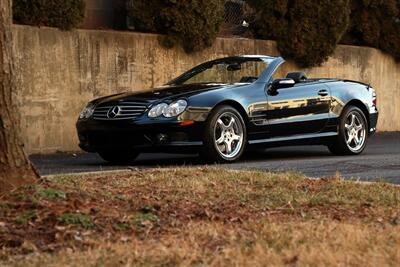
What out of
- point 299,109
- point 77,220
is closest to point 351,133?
point 299,109

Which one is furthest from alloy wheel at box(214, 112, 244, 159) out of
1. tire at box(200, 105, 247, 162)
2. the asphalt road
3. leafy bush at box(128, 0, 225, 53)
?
leafy bush at box(128, 0, 225, 53)

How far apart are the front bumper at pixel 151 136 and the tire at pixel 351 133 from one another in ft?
8.40

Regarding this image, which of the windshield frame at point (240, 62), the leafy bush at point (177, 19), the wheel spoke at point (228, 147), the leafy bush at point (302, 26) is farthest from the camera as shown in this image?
the leafy bush at point (302, 26)

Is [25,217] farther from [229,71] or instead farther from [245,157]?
[245,157]

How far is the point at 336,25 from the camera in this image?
1652 cm

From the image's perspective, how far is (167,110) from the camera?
9211 mm

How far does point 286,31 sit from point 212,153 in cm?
726

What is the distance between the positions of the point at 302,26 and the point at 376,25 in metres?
2.80

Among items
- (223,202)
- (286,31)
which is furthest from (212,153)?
(286,31)

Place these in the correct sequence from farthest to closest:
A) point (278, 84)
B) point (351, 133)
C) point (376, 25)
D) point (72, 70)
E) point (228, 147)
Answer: point (376, 25), point (72, 70), point (351, 133), point (278, 84), point (228, 147)

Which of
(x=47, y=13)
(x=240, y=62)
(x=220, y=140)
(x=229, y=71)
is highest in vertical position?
(x=47, y=13)

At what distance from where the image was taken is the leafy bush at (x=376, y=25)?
58.9 feet

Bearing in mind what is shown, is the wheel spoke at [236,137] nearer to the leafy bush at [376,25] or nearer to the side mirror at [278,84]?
the side mirror at [278,84]

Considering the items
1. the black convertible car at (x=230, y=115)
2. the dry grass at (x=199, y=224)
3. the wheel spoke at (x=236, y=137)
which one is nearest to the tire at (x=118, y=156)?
the black convertible car at (x=230, y=115)
